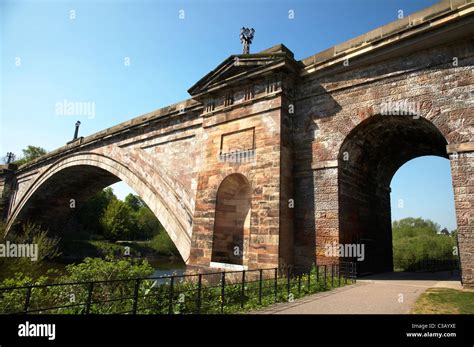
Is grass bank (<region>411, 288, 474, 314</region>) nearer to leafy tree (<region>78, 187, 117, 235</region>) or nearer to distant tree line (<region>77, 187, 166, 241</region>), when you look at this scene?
distant tree line (<region>77, 187, 166, 241</region>)

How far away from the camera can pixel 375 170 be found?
10.2 metres

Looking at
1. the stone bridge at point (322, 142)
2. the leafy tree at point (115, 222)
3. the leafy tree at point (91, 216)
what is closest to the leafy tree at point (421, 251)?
the stone bridge at point (322, 142)

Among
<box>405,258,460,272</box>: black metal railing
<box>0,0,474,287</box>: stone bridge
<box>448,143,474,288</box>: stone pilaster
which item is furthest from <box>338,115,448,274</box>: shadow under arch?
<box>405,258,460,272</box>: black metal railing

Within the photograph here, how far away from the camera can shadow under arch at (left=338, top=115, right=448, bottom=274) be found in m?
8.26

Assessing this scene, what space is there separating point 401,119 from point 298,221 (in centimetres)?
375

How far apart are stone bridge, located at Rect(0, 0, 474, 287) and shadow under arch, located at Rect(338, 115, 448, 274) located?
4cm

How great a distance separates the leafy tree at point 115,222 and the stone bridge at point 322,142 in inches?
1171

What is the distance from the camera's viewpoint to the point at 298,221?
866 cm

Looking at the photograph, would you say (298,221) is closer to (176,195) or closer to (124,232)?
(176,195)

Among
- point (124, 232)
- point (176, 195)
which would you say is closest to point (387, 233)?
point (176, 195)

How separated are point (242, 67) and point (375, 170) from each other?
5531mm

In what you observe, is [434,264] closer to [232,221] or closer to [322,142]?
[322,142]

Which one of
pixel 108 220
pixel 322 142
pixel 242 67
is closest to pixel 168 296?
pixel 322 142

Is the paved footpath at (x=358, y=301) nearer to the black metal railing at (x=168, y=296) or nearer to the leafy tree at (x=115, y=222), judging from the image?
the black metal railing at (x=168, y=296)
